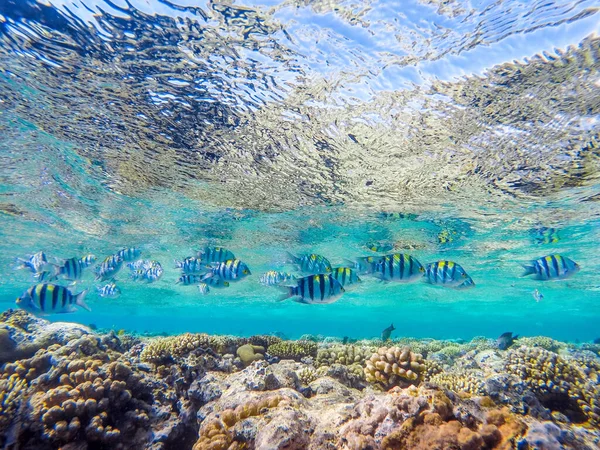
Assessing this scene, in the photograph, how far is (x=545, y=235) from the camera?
18953mm

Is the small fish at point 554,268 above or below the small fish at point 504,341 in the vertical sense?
above

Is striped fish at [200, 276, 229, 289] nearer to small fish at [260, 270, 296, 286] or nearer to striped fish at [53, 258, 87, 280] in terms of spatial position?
small fish at [260, 270, 296, 286]

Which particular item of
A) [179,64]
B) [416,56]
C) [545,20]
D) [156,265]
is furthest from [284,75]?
[156,265]

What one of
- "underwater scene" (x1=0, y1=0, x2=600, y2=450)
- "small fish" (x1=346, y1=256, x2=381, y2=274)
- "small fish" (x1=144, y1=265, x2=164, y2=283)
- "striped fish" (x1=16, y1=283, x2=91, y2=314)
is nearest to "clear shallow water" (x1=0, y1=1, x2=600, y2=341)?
"underwater scene" (x1=0, y1=0, x2=600, y2=450)

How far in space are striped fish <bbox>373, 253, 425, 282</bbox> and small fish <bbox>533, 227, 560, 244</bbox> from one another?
15.6 meters

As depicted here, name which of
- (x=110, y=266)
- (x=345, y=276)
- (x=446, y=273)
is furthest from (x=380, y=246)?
(x=110, y=266)

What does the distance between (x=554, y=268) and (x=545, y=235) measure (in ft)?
46.3

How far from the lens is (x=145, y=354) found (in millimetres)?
6984

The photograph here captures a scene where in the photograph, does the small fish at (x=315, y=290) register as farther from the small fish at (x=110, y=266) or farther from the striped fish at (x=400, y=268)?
the small fish at (x=110, y=266)

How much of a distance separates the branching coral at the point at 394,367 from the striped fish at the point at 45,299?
6.19 metres

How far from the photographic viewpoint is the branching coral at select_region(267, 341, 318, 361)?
8.27m

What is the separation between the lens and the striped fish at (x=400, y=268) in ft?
22.6

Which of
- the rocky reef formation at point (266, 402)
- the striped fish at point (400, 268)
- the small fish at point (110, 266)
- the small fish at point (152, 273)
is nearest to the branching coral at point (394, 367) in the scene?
the rocky reef formation at point (266, 402)

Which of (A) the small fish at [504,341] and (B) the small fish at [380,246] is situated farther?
(B) the small fish at [380,246]
